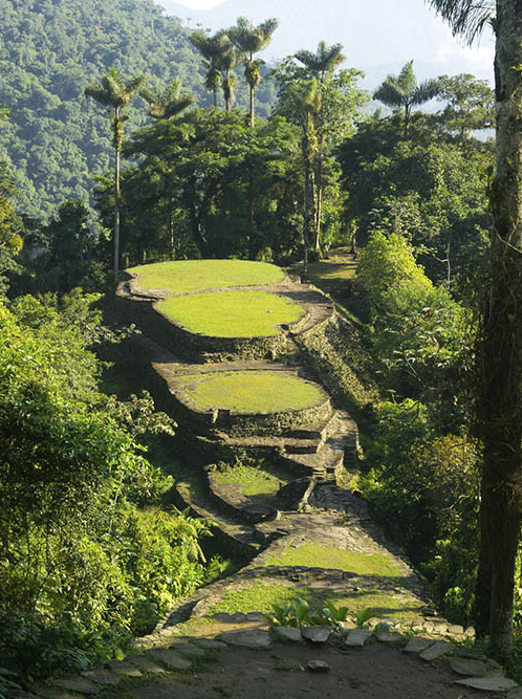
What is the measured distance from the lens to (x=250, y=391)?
18469 mm

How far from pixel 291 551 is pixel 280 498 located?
265 cm

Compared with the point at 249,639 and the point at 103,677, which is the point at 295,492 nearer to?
the point at 249,639

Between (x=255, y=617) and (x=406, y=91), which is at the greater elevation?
(x=406, y=91)

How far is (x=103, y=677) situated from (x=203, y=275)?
2334 cm

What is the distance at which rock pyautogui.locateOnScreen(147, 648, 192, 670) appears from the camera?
19.0 feet

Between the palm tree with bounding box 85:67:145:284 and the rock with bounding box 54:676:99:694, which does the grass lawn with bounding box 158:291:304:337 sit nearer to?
the palm tree with bounding box 85:67:145:284

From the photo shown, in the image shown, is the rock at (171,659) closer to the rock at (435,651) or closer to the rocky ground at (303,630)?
the rocky ground at (303,630)

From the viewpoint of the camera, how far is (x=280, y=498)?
1499cm

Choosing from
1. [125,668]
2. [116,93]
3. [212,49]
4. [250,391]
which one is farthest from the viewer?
[212,49]

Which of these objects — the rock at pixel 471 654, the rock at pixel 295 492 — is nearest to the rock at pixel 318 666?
the rock at pixel 471 654

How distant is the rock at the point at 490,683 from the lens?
18.6 ft

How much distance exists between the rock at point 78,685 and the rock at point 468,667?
112 inches

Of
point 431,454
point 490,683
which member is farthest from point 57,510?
point 431,454

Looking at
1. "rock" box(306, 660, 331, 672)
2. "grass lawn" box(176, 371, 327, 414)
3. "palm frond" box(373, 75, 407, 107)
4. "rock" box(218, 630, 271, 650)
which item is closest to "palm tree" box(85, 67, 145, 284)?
"grass lawn" box(176, 371, 327, 414)
